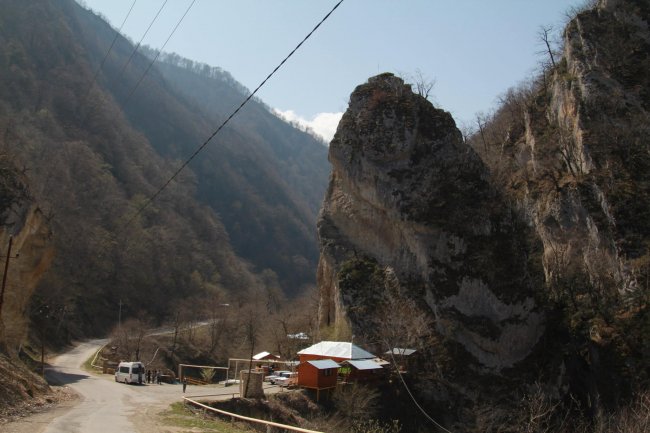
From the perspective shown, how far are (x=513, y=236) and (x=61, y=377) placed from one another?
98.4ft

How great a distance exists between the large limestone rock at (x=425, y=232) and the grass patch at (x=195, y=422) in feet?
57.1

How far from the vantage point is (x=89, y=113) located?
10831 centimetres

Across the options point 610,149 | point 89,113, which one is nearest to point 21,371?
point 610,149

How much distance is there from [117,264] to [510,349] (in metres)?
62.5

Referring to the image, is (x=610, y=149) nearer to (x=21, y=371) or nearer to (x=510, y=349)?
(x=510, y=349)

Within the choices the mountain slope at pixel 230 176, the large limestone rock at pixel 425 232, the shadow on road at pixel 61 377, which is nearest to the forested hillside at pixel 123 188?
→ the mountain slope at pixel 230 176

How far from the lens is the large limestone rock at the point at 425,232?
3250cm

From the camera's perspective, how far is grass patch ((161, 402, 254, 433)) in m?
15.7

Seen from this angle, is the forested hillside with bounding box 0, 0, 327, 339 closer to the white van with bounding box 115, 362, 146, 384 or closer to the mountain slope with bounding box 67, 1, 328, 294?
the mountain slope with bounding box 67, 1, 328, 294

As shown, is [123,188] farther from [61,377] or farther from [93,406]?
[93,406]

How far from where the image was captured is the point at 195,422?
1673 cm

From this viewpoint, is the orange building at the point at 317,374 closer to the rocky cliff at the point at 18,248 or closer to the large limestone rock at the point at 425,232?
the large limestone rock at the point at 425,232

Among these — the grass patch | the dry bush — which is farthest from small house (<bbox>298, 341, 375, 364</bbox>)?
the grass patch

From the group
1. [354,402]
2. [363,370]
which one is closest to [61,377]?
[363,370]
